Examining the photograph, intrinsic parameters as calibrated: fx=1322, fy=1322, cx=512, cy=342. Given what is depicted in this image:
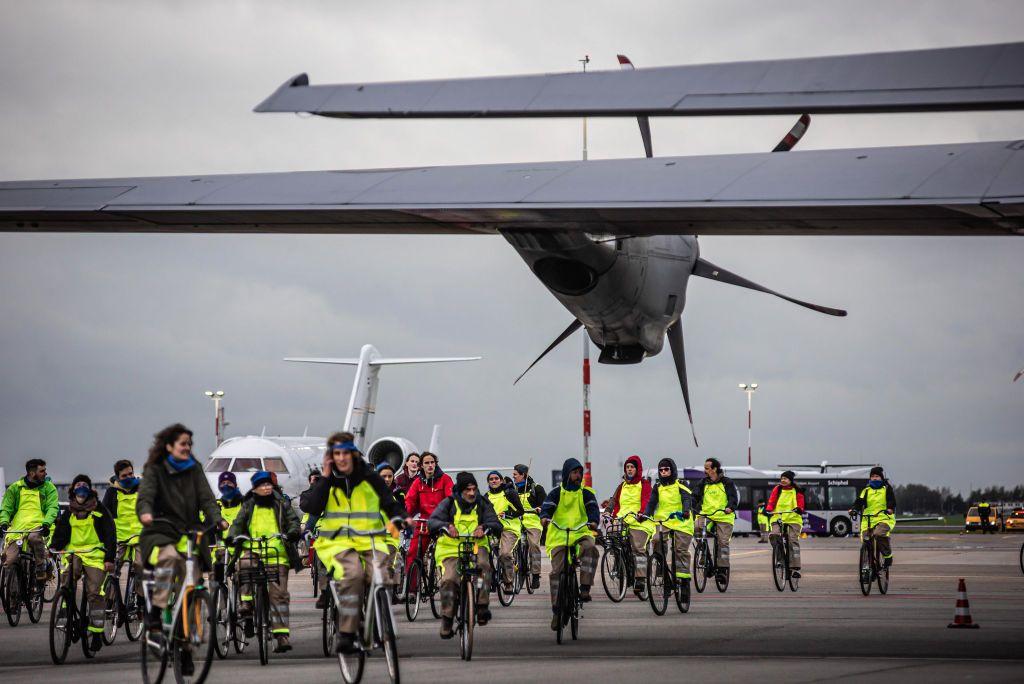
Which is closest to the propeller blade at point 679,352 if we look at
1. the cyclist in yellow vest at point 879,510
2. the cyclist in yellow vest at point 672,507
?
the cyclist in yellow vest at point 672,507

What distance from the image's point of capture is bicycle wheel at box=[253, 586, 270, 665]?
10.5m

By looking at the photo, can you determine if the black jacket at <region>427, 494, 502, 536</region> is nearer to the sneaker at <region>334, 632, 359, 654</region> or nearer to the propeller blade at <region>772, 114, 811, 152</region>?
the sneaker at <region>334, 632, 359, 654</region>

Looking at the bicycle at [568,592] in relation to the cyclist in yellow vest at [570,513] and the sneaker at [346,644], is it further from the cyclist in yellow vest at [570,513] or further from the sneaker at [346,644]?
the sneaker at [346,644]

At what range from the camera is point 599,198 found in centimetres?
913

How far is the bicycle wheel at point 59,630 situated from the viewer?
1098cm

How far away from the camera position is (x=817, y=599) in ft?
55.8

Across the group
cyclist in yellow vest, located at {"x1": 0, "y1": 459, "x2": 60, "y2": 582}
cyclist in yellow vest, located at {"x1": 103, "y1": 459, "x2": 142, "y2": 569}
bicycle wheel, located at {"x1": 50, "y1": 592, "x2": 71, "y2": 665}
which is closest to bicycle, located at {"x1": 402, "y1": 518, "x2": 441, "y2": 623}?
cyclist in yellow vest, located at {"x1": 103, "y1": 459, "x2": 142, "y2": 569}

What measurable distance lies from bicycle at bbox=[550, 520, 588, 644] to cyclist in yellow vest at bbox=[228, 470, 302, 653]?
2369 mm

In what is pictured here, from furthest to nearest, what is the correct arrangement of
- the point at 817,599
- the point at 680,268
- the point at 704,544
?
the point at 704,544 → the point at 817,599 → the point at 680,268

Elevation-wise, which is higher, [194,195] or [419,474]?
[194,195]

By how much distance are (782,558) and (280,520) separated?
9.80 meters

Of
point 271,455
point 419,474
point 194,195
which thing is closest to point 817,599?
point 419,474

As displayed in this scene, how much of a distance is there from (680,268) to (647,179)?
171 inches

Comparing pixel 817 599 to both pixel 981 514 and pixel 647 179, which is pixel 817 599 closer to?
pixel 647 179
